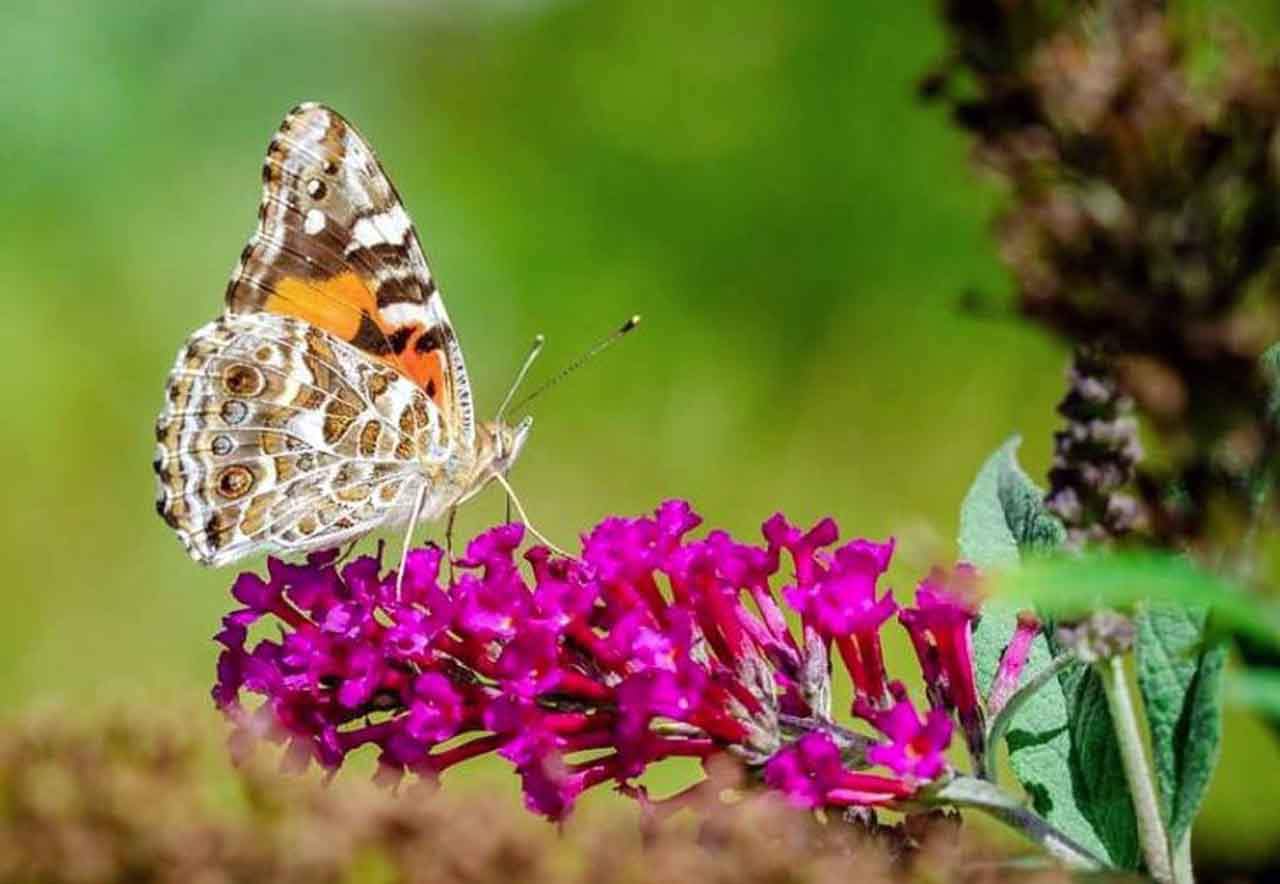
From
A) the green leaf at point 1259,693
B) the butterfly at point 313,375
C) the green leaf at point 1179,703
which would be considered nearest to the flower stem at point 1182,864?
the green leaf at point 1179,703

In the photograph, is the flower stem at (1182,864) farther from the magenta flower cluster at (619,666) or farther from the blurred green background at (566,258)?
the blurred green background at (566,258)

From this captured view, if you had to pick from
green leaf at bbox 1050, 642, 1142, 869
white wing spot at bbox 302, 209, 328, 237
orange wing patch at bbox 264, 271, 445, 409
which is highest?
→ white wing spot at bbox 302, 209, 328, 237

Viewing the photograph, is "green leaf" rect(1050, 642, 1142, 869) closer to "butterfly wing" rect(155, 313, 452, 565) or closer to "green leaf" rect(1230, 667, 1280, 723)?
"green leaf" rect(1230, 667, 1280, 723)

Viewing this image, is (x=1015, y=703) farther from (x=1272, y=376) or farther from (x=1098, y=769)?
(x=1272, y=376)

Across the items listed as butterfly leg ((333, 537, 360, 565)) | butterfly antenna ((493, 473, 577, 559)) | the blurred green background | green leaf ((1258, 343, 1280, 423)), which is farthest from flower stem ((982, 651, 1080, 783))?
the blurred green background

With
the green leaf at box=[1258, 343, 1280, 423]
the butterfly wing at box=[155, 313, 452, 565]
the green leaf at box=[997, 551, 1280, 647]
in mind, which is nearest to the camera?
the green leaf at box=[997, 551, 1280, 647]

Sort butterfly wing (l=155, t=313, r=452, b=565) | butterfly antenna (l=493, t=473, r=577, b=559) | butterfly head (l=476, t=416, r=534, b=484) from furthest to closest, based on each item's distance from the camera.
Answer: butterfly head (l=476, t=416, r=534, b=484) → butterfly wing (l=155, t=313, r=452, b=565) → butterfly antenna (l=493, t=473, r=577, b=559)

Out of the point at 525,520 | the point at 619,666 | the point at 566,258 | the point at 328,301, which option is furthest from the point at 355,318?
the point at 566,258
